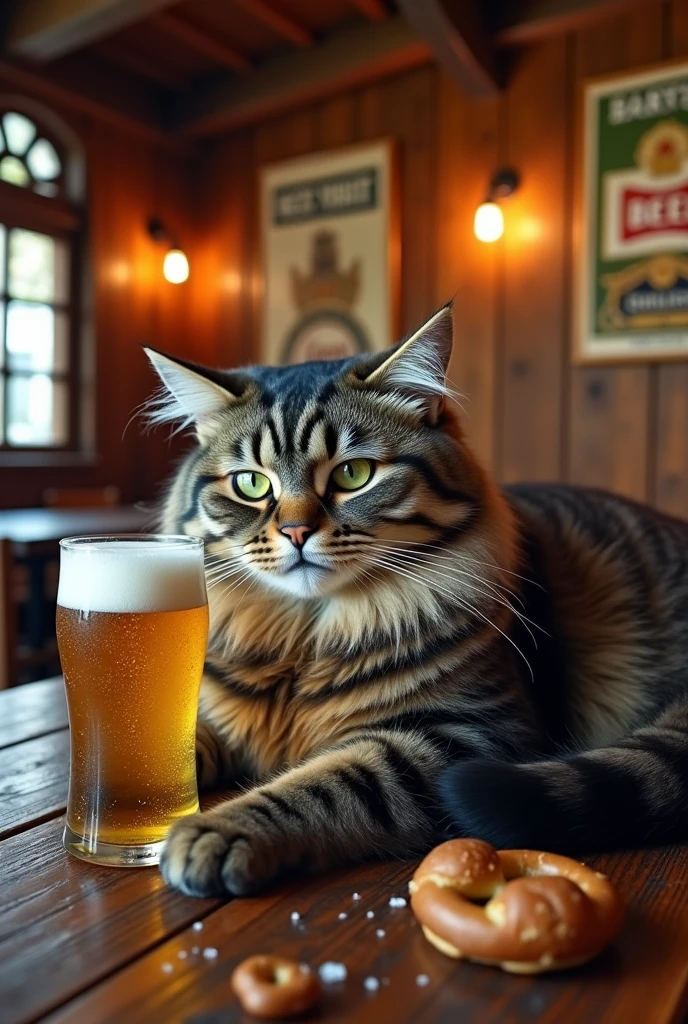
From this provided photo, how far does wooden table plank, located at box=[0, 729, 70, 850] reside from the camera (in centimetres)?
90

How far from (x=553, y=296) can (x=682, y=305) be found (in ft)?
1.85

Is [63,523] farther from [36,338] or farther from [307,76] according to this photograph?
[307,76]

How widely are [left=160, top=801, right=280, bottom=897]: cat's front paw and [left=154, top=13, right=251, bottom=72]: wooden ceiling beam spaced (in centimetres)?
384

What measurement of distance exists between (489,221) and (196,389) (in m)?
2.73

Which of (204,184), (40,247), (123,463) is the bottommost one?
(123,463)

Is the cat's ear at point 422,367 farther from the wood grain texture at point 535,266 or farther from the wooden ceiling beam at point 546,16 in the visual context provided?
the wooden ceiling beam at point 546,16

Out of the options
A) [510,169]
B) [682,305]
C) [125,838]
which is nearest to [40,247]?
[510,169]

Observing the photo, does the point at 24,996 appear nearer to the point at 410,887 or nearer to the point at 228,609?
the point at 410,887

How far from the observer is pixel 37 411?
13.9ft

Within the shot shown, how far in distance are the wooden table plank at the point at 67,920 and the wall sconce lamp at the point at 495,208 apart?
324 centimetres

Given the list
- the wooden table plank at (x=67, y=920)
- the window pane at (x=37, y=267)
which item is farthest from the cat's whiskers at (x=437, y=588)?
the window pane at (x=37, y=267)

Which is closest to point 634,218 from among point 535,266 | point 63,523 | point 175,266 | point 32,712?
point 535,266

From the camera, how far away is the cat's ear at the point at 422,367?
1.05 m

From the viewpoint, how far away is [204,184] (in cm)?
477
